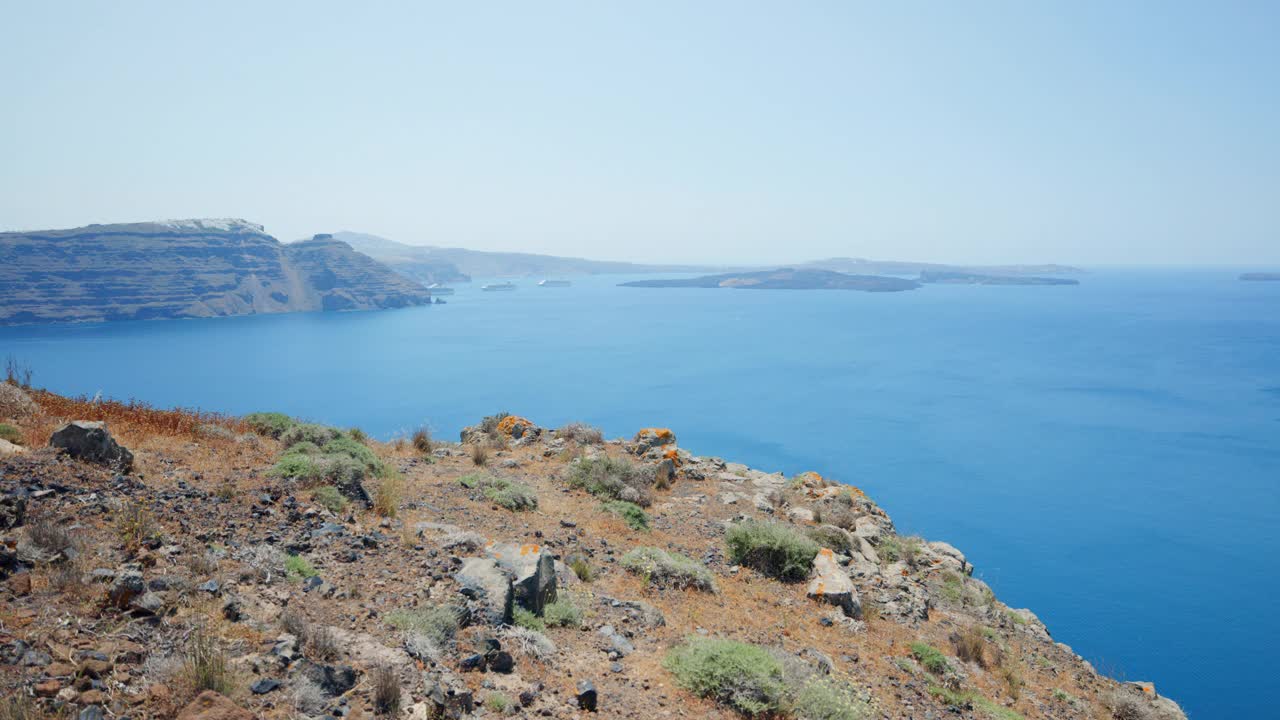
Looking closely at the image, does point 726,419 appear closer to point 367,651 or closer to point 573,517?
point 573,517

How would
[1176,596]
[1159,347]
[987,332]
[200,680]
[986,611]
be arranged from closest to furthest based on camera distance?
[200,680] < [986,611] < [1176,596] < [1159,347] < [987,332]

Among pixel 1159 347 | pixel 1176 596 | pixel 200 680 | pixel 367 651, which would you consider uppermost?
pixel 200 680

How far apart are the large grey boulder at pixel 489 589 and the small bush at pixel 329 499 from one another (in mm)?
2890

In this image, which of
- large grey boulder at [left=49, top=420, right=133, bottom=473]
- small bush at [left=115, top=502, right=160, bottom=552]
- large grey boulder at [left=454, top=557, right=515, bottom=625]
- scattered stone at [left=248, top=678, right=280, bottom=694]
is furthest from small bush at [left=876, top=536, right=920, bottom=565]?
large grey boulder at [left=49, top=420, right=133, bottom=473]

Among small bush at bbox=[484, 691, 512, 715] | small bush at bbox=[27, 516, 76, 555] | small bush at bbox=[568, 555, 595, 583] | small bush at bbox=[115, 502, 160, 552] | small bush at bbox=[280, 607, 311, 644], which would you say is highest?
small bush at bbox=[27, 516, 76, 555]

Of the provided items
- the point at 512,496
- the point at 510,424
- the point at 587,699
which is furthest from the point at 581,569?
the point at 510,424

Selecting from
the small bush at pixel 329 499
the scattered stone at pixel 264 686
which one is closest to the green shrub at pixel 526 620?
the scattered stone at pixel 264 686

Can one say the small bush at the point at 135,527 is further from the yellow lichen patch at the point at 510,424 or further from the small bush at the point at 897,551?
the small bush at the point at 897,551

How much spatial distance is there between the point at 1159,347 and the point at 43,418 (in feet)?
454

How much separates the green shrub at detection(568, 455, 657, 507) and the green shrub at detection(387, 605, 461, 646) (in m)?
7.45

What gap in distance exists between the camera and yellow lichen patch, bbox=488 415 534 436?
19.2 meters

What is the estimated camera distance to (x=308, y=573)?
6613mm

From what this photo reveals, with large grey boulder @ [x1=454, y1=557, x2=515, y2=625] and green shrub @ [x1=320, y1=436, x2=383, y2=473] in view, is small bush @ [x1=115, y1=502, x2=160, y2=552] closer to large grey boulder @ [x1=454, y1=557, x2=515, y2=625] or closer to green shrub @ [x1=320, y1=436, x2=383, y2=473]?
large grey boulder @ [x1=454, y1=557, x2=515, y2=625]

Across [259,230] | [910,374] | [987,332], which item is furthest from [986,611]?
[259,230]
